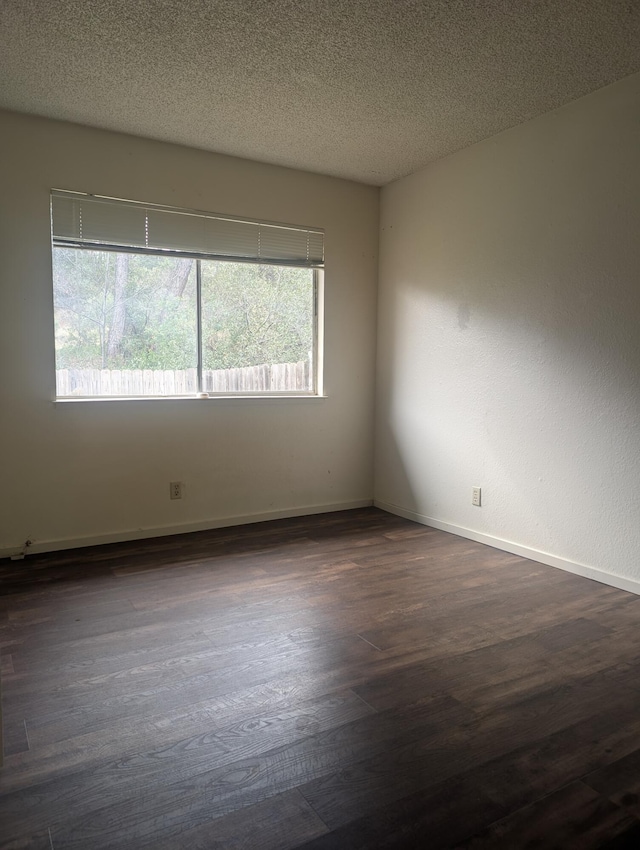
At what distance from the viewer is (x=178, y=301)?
3895mm

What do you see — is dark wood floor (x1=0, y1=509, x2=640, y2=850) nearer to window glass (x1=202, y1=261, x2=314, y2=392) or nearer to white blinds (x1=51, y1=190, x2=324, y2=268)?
window glass (x1=202, y1=261, x2=314, y2=392)

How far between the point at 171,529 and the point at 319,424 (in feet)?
4.47

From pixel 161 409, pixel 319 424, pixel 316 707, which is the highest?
pixel 161 409

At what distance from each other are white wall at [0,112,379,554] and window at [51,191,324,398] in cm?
10

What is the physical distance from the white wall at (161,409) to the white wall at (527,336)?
0.35m

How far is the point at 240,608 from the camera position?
2760 mm

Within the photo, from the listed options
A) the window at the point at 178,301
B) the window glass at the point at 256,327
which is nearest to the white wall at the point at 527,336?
the window glass at the point at 256,327

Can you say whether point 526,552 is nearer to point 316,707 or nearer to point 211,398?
point 316,707

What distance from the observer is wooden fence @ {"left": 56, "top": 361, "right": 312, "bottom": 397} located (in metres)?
3.64

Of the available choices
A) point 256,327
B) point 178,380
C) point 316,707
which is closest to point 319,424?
point 256,327

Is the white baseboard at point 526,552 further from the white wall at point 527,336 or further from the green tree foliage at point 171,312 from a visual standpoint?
the green tree foliage at point 171,312

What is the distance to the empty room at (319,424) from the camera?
1664 mm

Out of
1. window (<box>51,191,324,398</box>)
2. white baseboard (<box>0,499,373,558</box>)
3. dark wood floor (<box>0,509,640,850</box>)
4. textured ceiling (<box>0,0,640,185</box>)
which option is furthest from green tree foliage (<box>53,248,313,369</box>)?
dark wood floor (<box>0,509,640,850</box>)

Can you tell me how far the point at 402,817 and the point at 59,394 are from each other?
3.03 m
